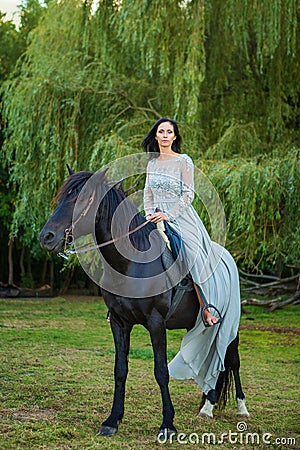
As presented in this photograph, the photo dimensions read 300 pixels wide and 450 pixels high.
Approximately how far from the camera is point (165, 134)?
420 cm

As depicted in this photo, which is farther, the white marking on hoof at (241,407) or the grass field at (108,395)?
the white marking on hoof at (241,407)

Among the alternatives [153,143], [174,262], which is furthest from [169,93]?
[174,262]

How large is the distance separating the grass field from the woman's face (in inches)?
72.9

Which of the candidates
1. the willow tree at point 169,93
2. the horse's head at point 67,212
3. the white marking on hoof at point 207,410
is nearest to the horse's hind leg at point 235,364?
the white marking on hoof at point 207,410

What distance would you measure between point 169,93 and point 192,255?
243 inches

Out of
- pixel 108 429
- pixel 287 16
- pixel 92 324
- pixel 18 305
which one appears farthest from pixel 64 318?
pixel 108 429

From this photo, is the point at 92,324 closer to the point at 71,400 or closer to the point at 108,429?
the point at 71,400

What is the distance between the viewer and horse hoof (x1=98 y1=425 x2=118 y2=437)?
3711 mm

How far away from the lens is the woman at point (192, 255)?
13.5 ft

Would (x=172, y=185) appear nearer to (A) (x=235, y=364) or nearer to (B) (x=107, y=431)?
(A) (x=235, y=364)

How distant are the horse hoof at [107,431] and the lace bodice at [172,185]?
1370 millimetres

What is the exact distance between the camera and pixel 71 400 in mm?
4566

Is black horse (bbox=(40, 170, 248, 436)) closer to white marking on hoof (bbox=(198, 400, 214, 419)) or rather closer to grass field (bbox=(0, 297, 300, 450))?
grass field (bbox=(0, 297, 300, 450))

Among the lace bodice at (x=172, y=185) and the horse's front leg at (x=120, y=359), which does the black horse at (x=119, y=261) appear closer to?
the horse's front leg at (x=120, y=359)
